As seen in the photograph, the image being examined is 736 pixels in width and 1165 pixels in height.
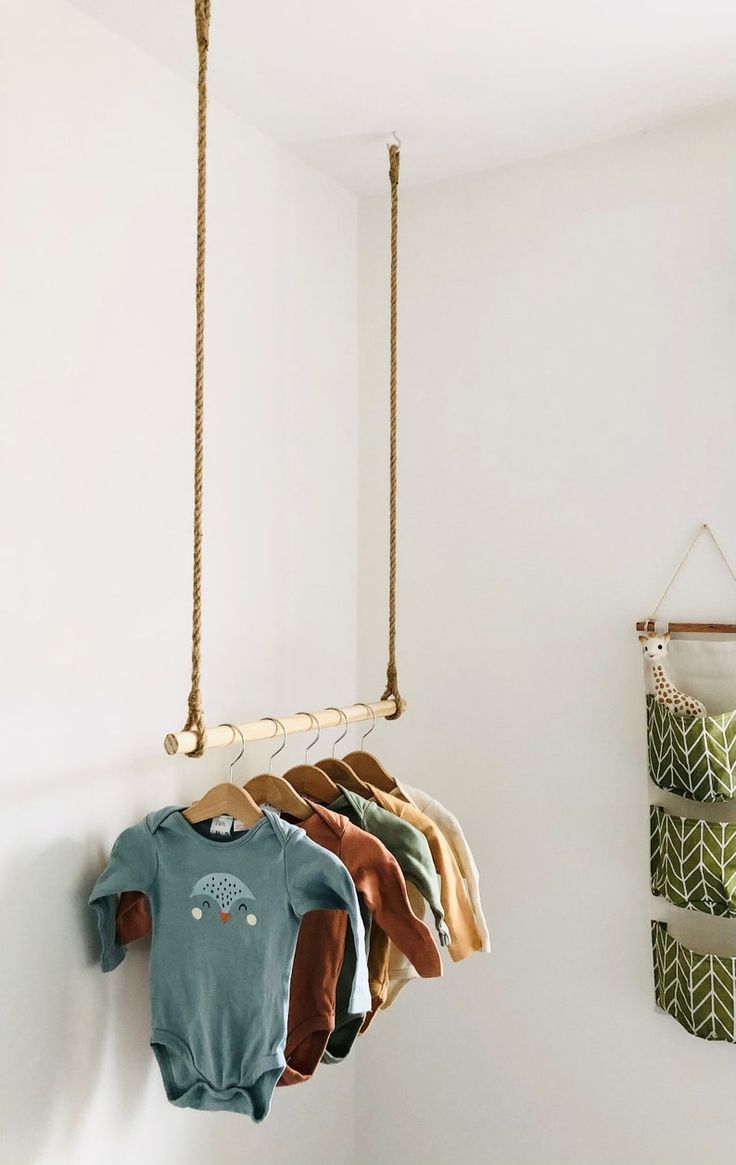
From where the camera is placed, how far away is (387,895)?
153cm

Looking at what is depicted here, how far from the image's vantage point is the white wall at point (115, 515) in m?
1.49

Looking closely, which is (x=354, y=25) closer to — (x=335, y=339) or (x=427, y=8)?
(x=427, y=8)

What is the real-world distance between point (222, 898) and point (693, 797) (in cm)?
87

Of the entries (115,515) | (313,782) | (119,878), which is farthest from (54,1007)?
(115,515)

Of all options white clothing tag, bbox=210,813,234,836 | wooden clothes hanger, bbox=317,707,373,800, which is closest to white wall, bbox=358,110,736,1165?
wooden clothes hanger, bbox=317,707,373,800

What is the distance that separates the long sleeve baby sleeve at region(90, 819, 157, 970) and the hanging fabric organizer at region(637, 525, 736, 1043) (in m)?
0.95

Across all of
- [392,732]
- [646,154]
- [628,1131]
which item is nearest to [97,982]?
[392,732]

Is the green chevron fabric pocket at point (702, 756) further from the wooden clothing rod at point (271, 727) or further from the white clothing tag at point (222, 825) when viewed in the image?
the white clothing tag at point (222, 825)

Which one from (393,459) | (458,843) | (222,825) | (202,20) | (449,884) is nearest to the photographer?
(202,20)

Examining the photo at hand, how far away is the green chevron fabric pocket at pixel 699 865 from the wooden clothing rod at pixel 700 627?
0.36 m

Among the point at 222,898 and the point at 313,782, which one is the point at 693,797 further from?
the point at 222,898

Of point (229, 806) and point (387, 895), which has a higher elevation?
point (229, 806)

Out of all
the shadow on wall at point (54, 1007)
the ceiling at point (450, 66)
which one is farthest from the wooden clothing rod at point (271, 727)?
the ceiling at point (450, 66)

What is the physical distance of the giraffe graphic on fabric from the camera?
181 centimetres
